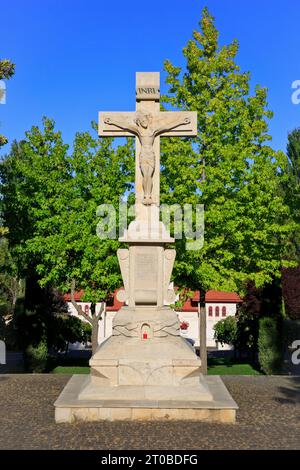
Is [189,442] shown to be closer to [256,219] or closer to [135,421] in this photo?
[135,421]

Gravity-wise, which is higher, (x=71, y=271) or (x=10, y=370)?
(x=71, y=271)

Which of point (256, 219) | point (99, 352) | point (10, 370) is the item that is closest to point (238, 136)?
point (256, 219)

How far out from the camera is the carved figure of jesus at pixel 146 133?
1084 centimetres

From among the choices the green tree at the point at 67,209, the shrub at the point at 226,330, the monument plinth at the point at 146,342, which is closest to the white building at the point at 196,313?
the shrub at the point at 226,330

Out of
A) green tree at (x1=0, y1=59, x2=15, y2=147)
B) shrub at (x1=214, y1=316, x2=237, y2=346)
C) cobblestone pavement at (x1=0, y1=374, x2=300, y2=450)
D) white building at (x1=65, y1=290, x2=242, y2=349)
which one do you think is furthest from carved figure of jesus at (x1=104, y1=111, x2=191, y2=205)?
white building at (x1=65, y1=290, x2=242, y2=349)

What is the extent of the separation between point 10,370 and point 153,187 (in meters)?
13.3

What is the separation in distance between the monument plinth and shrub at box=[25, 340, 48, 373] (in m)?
7.66

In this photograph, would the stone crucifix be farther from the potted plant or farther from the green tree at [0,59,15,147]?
the potted plant

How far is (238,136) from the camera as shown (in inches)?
703

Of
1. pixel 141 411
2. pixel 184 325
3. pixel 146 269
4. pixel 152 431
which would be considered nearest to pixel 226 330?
pixel 184 325

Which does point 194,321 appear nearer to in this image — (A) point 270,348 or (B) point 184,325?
(B) point 184,325

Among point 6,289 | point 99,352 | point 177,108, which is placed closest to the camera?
point 99,352

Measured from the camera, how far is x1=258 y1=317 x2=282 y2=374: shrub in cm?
Answer: 1845

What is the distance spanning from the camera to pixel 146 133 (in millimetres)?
11008
